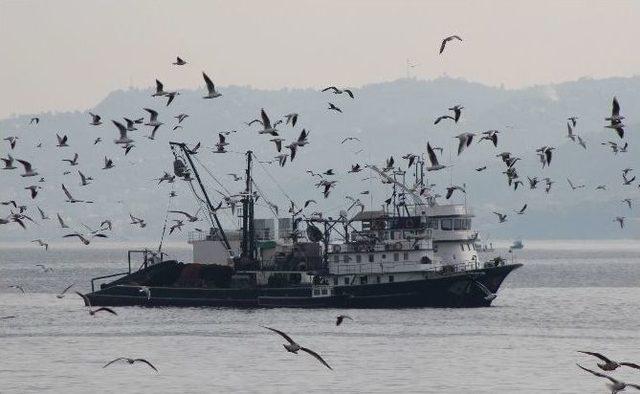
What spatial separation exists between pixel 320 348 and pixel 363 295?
29.5 meters

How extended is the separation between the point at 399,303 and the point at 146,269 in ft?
75.3

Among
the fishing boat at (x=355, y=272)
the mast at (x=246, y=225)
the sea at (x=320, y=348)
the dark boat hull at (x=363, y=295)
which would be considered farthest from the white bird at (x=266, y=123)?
the mast at (x=246, y=225)

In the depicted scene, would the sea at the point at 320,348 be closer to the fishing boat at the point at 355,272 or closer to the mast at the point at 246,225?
the fishing boat at the point at 355,272

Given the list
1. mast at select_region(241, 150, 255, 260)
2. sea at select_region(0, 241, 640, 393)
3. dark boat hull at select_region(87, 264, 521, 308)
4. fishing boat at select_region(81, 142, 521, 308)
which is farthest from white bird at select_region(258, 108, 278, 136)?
mast at select_region(241, 150, 255, 260)

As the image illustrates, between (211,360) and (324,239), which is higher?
(324,239)

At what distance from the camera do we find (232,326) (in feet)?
342

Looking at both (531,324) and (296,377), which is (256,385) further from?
(531,324)

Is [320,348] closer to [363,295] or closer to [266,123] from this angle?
[266,123]

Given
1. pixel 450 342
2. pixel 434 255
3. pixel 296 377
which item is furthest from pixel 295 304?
pixel 296 377

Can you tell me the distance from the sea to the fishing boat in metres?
1.93

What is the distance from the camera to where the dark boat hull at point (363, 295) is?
385 ft

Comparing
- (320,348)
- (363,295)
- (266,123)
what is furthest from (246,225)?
(266,123)

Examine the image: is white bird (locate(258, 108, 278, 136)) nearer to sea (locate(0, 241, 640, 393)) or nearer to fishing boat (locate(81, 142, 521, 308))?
sea (locate(0, 241, 640, 393))

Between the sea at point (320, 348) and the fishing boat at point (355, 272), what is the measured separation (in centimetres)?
193
